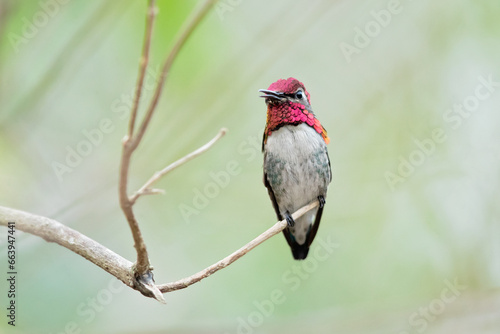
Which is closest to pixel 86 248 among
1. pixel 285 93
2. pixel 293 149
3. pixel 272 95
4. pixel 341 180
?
pixel 272 95

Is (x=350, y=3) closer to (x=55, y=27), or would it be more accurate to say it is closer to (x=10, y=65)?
(x=55, y=27)

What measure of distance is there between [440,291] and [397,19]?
2563mm

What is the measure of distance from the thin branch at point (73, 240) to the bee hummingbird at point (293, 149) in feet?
7.02

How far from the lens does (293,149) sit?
408cm

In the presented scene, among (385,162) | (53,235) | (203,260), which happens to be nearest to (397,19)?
(385,162)

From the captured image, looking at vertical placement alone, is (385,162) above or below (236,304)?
above

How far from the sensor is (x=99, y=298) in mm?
3873

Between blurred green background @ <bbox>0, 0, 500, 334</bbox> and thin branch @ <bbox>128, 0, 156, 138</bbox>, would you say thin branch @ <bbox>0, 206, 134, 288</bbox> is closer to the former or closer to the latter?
thin branch @ <bbox>128, 0, 156, 138</bbox>

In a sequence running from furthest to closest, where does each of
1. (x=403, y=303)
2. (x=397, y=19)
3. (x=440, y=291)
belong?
(x=397, y=19), (x=440, y=291), (x=403, y=303)

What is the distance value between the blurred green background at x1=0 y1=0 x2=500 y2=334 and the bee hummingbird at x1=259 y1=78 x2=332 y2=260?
296mm

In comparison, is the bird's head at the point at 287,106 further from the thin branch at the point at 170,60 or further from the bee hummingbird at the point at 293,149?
the thin branch at the point at 170,60

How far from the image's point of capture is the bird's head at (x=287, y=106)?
3859 millimetres

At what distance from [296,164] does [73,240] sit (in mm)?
2546

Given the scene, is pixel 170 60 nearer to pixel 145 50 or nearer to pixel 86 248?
pixel 145 50
